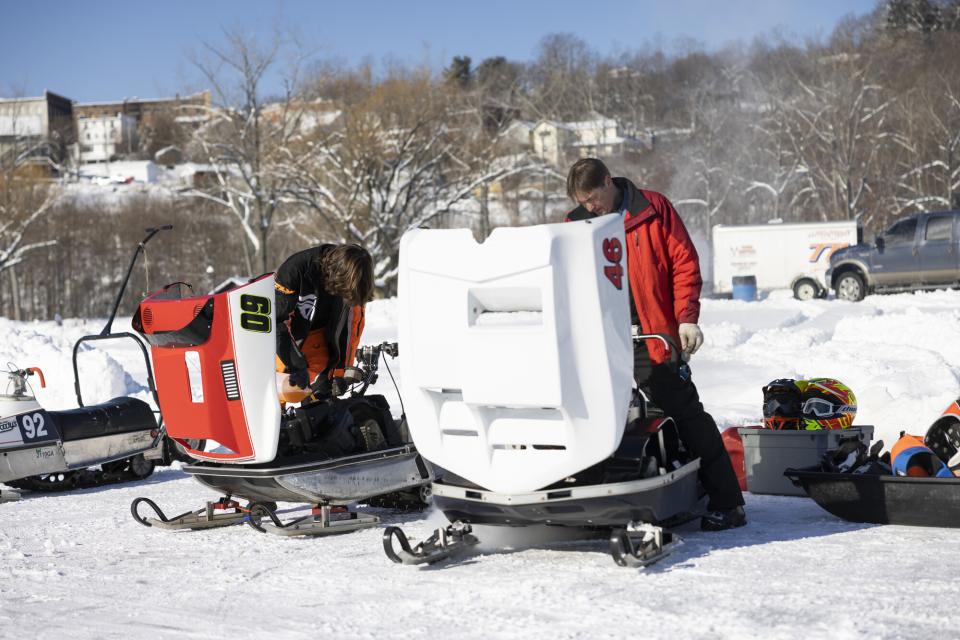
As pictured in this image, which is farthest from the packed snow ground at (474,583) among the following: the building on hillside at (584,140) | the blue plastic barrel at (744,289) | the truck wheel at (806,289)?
the building on hillside at (584,140)

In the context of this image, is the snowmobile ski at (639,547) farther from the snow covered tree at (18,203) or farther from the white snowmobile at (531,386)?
the snow covered tree at (18,203)

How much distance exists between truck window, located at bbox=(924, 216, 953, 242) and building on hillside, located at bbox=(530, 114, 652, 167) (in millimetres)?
26835

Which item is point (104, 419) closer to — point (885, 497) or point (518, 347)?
point (518, 347)

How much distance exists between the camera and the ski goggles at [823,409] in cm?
609

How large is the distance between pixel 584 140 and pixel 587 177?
5632 cm

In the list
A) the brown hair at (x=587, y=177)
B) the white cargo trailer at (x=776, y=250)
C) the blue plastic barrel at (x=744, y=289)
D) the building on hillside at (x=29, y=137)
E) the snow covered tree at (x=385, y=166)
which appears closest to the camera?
the brown hair at (x=587, y=177)

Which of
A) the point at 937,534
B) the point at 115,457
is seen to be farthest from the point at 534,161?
the point at 937,534

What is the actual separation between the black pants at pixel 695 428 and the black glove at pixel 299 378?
173cm

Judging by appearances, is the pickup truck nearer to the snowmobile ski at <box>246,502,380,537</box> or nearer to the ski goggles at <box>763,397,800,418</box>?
the ski goggles at <box>763,397,800,418</box>

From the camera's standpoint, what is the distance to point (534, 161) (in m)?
42.2

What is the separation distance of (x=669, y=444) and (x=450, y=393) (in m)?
1.10

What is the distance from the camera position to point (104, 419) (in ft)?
25.3

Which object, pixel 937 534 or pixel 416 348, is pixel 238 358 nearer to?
pixel 416 348

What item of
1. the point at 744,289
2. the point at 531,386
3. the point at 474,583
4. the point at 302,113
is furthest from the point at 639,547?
the point at 302,113
